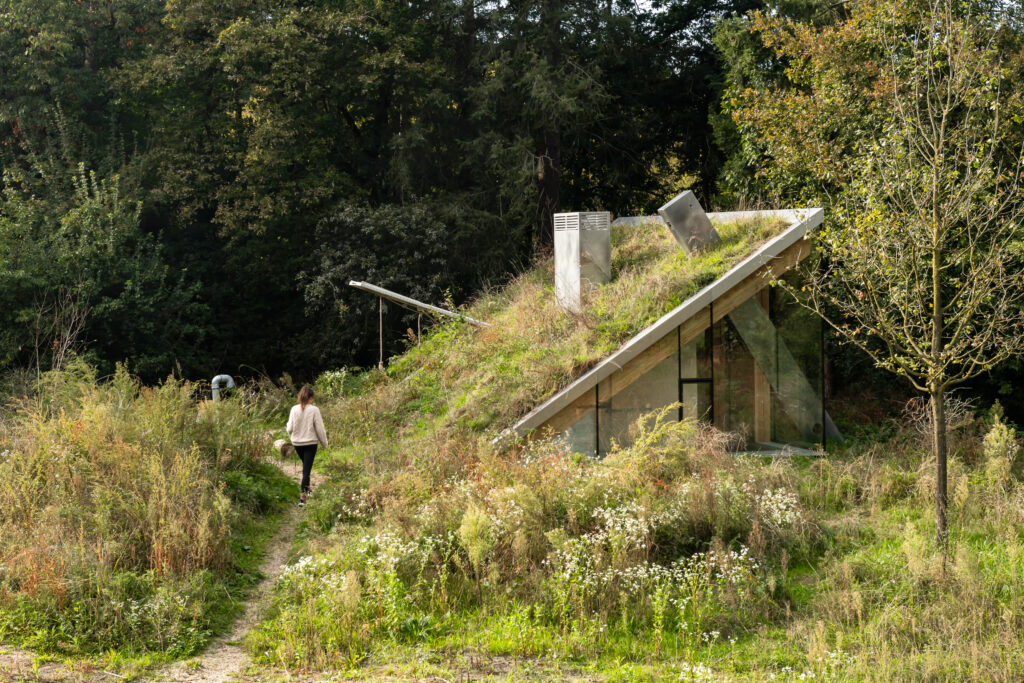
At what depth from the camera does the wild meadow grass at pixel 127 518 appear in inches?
312

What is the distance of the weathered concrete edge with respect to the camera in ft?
41.2

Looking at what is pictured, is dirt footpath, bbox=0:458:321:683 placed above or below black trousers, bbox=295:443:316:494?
below

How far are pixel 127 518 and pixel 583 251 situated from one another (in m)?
8.25

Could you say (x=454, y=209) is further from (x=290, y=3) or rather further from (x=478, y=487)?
(x=478, y=487)

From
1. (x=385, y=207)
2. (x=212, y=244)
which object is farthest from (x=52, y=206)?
(x=385, y=207)

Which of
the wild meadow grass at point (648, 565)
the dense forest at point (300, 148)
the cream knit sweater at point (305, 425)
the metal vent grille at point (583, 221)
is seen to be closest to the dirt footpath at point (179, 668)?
the wild meadow grass at point (648, 565)

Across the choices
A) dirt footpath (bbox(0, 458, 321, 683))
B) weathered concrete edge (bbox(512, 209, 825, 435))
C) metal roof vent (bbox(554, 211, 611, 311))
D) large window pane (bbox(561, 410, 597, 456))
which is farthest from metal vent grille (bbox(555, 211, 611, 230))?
dirt footpath (bbox(0, 458, 321, 683))

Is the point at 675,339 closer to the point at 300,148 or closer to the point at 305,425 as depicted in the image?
the point at 305,425

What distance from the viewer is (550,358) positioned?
43.6 feet

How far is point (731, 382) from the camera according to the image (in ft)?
45.1

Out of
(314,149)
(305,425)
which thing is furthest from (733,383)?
(314,149)

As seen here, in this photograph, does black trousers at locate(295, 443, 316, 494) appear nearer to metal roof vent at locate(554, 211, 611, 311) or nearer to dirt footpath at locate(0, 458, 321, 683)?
dirt footpath at locate(0, 458, 321, 683)

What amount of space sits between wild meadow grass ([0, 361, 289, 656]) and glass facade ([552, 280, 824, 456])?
4.67 metres

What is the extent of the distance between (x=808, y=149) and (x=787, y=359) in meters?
4.41
